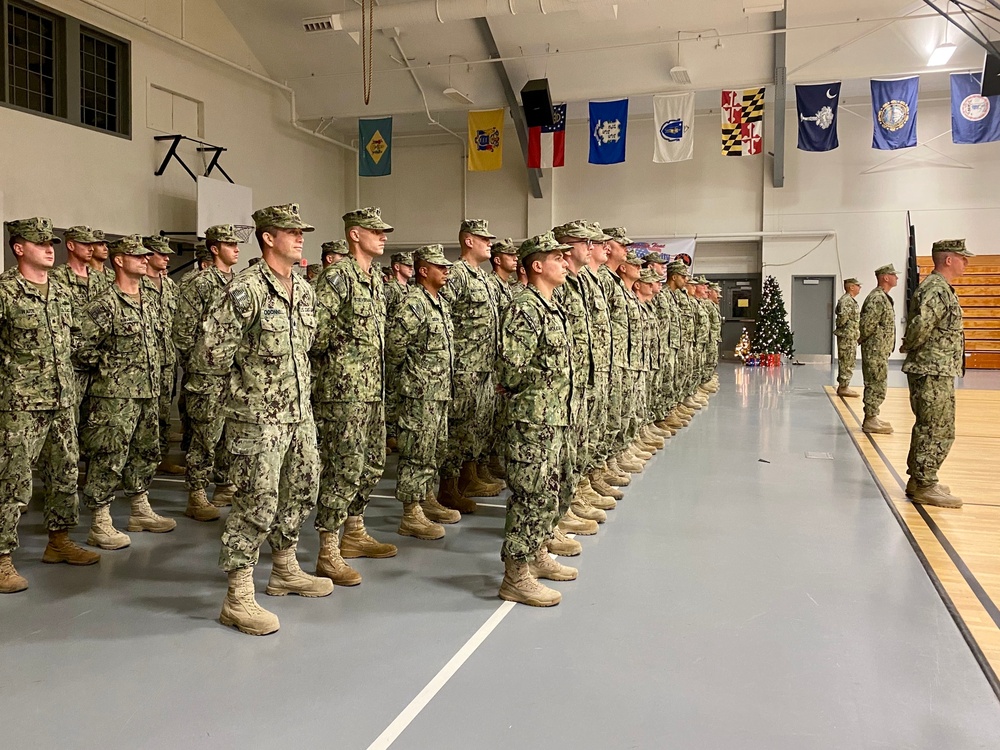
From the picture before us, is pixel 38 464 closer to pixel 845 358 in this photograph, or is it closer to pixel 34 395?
pixel 34 395

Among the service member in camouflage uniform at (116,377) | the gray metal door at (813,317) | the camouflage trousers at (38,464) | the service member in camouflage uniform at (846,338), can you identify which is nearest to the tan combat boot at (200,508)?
the service member in camouflage uniform at (116,377)

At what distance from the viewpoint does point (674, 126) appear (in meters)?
14.7

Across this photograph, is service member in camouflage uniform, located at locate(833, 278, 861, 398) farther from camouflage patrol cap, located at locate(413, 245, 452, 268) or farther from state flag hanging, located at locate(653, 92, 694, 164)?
camouflage patrol cap, located at locate(413, 245, 452, 268)

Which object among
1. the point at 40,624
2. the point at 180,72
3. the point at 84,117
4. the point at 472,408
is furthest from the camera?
the point at 180,72

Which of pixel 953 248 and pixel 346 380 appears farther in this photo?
pixel 953 248

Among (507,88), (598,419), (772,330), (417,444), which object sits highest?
(507,88)

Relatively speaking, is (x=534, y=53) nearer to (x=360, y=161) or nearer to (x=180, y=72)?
(x=360, y=161)

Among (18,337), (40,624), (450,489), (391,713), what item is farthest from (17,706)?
(450,489)

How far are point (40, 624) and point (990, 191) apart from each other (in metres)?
18.2

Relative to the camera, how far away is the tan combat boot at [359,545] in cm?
412

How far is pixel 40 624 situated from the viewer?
322 centimetres

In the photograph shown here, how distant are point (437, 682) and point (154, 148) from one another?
12232mm

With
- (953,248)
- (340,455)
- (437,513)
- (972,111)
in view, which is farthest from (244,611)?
(972,111)

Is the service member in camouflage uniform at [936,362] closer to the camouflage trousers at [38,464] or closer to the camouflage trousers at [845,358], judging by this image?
the camouflage trousers at [38,464]
